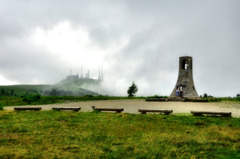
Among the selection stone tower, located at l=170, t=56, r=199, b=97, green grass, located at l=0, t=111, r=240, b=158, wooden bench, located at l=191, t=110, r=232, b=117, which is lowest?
green grass, located at l=0, t=111, r=240, b=158

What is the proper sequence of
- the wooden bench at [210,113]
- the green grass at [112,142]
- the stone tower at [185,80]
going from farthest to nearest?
the stone tower at [185,80]
the wooden bench at [210,113]
the green grass at [112,142]

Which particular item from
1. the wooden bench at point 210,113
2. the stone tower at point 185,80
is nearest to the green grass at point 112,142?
the wooden bench at point 210,113

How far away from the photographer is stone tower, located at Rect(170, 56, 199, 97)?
4134 centimetres

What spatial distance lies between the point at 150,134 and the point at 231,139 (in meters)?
3.40

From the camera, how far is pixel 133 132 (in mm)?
9977

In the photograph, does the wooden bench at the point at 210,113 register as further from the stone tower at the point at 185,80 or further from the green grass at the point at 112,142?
the stone tower at the point at 185,80

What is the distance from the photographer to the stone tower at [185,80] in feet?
136

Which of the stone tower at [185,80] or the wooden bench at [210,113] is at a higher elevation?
the stone tower at [185,80]

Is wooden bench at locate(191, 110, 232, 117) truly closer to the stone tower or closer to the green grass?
the green grass

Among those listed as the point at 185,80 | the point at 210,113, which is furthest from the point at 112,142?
the point at 185,80

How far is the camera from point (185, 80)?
42156 millimetres

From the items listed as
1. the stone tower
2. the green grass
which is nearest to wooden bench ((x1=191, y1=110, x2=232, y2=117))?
the green grass

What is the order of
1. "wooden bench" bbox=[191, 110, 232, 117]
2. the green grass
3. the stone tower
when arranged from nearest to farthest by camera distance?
the green grass → "wooden bench" bbox=[191, 110, 232, 117] → the stone tower

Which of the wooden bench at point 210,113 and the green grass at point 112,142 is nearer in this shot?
the green grass at point 112,142
